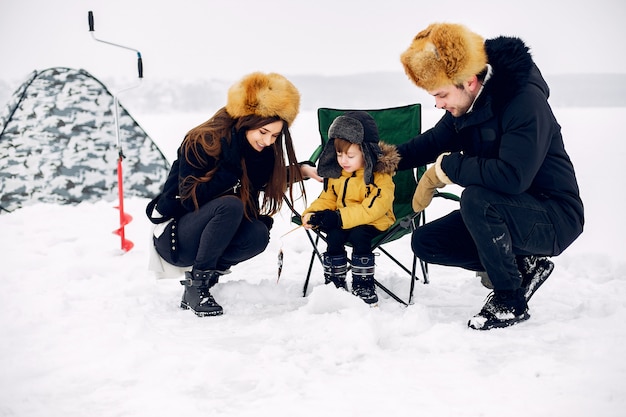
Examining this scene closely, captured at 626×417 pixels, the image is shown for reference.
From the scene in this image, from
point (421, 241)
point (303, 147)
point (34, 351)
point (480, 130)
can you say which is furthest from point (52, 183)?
Result: point (480, 130)

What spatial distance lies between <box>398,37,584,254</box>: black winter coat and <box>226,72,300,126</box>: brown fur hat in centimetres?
70

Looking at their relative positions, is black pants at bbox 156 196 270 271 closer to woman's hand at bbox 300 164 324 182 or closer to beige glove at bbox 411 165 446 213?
woman's hand at bbox 300 164 324 182

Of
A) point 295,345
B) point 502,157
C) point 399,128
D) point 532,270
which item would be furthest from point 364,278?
point 399,128

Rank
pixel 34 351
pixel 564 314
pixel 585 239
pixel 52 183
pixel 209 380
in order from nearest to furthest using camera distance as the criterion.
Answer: pixel 209 380 < pixel 34 351 < pixel 564 314 < pixel 585 239 < pixel 52 183

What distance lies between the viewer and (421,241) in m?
2.71

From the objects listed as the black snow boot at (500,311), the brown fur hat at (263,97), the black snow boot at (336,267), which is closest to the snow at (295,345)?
the black snow boot at (500,311)

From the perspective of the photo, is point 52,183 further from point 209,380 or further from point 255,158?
point 209,380

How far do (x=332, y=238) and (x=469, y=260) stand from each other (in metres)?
0.60

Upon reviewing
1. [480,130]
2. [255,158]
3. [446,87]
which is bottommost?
[255,158]

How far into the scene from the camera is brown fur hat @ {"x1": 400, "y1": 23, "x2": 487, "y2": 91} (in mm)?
2312

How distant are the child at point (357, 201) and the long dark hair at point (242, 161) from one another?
0.57 feet

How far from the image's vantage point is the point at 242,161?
274 centimetres

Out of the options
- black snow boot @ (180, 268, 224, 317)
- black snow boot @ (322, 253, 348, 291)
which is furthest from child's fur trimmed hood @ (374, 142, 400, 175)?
black snow boot @ (180, 268, 224, 317)

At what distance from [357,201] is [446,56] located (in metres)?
0.83
